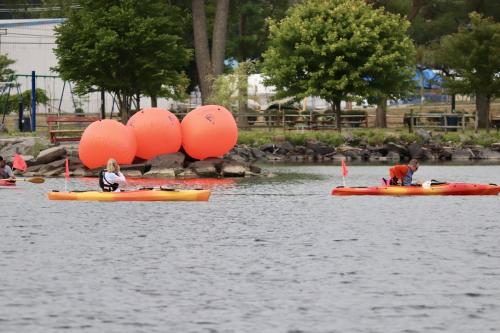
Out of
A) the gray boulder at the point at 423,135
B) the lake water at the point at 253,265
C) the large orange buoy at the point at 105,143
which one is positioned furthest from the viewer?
the gray boulder at the point at 423,135

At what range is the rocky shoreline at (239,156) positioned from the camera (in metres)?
52.5

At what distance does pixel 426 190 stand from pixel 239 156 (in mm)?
25786

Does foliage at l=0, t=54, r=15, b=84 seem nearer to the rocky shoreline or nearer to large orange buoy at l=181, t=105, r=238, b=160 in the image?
the rocky shoreline

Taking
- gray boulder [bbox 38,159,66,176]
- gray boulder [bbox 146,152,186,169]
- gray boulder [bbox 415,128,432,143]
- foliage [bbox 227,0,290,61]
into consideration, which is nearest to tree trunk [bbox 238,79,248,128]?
foliage [bbox 227,0,290,61]

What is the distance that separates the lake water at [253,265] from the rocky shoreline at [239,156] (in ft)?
33.5

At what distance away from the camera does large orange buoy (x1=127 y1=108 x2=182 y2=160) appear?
172 feet

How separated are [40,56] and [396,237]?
226 ft

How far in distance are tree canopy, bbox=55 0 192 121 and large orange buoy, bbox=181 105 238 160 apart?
22.8 m

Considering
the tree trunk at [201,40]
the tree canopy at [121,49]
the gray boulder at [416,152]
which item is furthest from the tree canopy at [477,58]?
the tree canopy at [121,49]

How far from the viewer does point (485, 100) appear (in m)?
82.2

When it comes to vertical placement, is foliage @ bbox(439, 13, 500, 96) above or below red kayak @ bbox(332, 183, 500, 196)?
above

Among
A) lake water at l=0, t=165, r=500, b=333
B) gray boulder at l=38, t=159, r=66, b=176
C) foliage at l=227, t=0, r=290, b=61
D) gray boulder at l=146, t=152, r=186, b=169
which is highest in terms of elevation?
foliage at l=227, t=0, r=290, b=61

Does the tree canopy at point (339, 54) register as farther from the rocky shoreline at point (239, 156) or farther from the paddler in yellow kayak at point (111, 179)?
the paddler in yellow kayak at point (111, 179)

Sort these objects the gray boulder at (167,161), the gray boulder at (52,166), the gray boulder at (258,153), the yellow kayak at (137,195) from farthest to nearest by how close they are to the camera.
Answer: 1. the gray boulder at (258,153)
2. the gray boulder at (52,166)
3. the gray boulder at (167,161)
4. the yellow kayak at (137,195)
